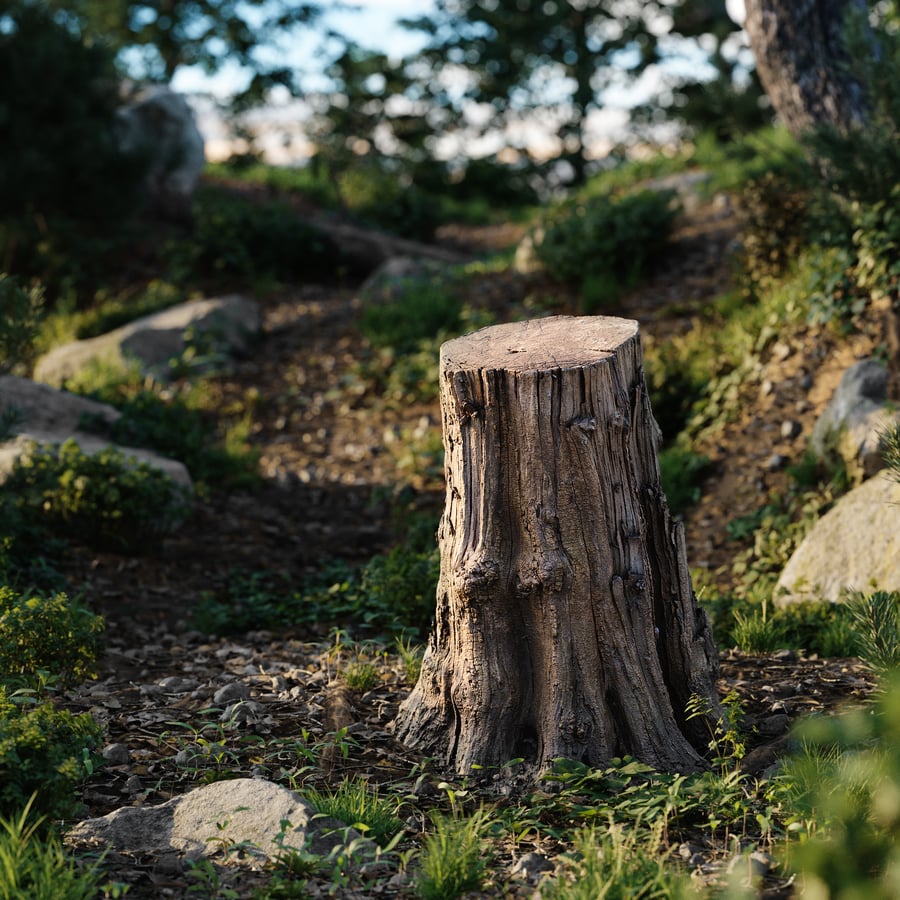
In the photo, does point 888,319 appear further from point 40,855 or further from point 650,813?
point 40,855

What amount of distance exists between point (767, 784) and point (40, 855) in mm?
2242

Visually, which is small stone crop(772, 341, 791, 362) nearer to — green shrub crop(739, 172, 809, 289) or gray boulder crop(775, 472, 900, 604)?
green shrub crop(739, 172, 809, 289)

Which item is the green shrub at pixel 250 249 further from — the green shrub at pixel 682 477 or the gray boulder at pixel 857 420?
the gray boulder at pixel 857 420

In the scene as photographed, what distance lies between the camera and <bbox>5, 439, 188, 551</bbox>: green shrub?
6348 mm

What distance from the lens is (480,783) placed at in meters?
3.67

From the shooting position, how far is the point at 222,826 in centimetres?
311

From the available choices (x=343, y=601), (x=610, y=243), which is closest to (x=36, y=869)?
(x=343, y=601)

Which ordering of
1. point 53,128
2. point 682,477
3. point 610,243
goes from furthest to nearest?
point 53,128, point 610,243, point 682,477

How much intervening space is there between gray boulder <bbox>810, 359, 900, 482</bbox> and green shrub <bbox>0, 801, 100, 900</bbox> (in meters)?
4.74

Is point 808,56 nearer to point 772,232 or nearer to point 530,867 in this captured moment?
point 772,232

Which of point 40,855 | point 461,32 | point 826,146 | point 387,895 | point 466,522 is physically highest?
point 461,32

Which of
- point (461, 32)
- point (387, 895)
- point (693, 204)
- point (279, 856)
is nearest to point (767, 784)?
point (387, 895)

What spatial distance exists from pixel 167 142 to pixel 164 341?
17.6ft

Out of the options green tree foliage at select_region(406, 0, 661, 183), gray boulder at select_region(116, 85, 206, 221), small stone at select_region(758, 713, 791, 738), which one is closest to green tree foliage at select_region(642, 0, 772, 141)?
green tree foliage at select_region(406, 0, 661, 183)
